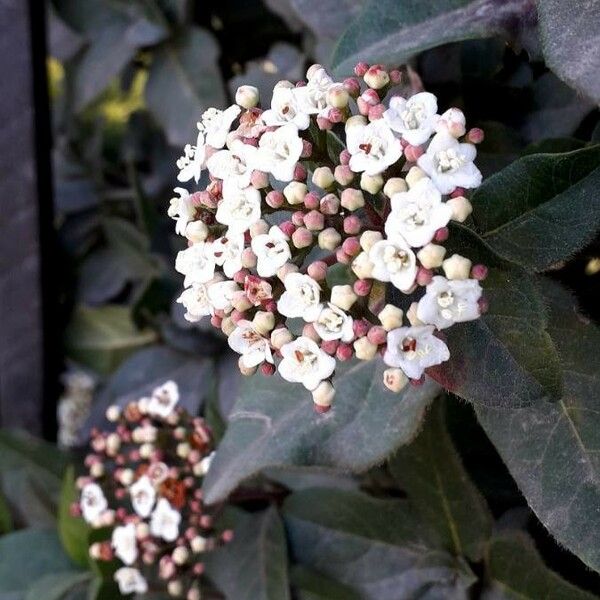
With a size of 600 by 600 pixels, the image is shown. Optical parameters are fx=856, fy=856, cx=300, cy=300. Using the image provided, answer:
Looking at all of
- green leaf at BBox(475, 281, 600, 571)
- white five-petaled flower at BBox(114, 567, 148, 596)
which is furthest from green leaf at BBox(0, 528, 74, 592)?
green leaf at BBox(475, 281, 600, 571)

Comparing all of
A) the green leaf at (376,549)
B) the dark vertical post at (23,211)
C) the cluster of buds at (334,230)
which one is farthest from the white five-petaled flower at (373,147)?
the dark vertical post at (23,211)

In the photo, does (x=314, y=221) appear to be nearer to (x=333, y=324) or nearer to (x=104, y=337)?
(x=333, y=324)

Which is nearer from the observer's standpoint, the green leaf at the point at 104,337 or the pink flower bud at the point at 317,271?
the pink flower bud at the point at 317,271

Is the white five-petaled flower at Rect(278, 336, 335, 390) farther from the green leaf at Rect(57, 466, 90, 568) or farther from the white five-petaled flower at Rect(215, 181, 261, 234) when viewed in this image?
the green leaf at Rect(57, 466, 90, 568)

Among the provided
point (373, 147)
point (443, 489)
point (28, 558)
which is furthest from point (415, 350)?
point (28, 558)

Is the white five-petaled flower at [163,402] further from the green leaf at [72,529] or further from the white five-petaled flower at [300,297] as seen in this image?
the white five-petaled flower at [300,297]

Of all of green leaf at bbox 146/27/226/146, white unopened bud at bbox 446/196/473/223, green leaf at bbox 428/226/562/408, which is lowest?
green leaf at bbox 146/27/226/146
